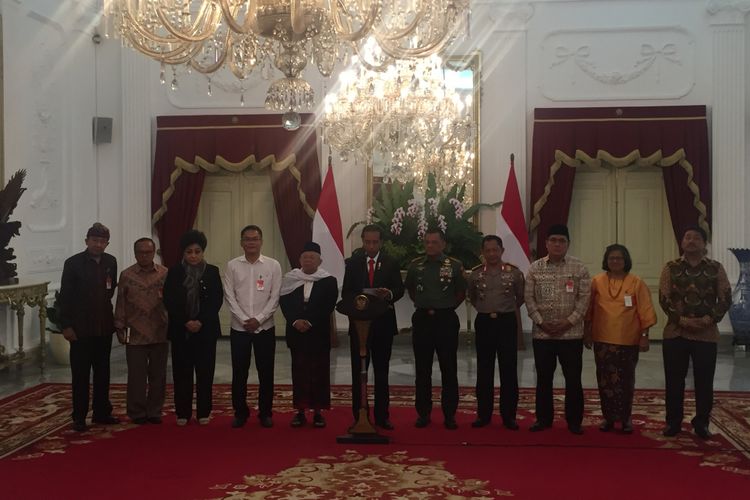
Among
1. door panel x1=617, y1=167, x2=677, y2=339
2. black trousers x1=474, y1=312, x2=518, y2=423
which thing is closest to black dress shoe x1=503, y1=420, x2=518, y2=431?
black trousers x1=474, y1=312, x2=518, y2=423

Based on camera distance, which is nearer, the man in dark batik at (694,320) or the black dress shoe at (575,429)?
the man in dark batik at (694,320)

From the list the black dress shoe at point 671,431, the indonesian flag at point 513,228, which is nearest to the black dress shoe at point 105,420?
the black dress shoe at point 671,431

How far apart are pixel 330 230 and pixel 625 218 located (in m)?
3.34

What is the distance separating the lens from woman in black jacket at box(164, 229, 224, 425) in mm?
5609

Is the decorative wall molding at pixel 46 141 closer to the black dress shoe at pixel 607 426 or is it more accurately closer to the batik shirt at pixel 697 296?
the black dress shoe at pixel 607 426

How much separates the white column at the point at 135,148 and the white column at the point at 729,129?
6.31 metres

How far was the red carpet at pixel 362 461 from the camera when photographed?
4.22 m

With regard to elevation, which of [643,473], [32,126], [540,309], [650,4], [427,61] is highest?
[650,4]

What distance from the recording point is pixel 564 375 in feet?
18.0

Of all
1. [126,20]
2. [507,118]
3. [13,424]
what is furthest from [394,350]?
[126,20]

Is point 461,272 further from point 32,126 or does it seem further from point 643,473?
point 32,126

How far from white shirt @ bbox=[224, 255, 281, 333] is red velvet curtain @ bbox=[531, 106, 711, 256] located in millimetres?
4493

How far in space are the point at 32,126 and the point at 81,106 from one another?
1.12 metres

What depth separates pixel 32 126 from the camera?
838cm
